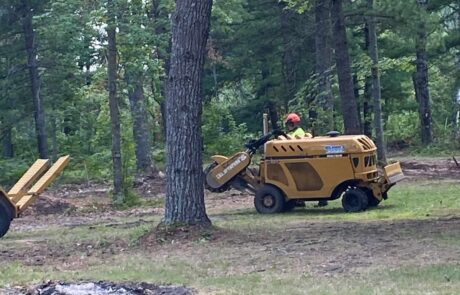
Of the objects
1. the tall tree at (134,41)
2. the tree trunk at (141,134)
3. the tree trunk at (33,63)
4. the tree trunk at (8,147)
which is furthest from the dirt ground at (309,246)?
the tree trunk at (8,147)

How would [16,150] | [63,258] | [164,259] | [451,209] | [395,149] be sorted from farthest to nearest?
1. [395,149]
2. [16,150]
3. [451,209]
4. [63,258]
5. [164,259]

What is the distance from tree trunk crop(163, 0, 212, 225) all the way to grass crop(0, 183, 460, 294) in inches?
28.3

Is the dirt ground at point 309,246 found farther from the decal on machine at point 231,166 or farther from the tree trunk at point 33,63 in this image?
the tree trunk at point 33,63

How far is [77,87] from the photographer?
32.8m

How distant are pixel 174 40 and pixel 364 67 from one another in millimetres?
13714

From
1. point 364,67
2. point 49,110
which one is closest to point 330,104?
point 364,67

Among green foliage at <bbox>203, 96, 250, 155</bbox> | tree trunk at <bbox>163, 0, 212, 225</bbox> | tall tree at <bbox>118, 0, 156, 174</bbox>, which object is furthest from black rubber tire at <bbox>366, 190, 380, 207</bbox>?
green foliage at <bbox>203, 96, 250, 155</bbox>

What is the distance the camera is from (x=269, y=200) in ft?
58.1

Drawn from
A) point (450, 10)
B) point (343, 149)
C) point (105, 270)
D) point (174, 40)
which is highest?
point (450, 10)

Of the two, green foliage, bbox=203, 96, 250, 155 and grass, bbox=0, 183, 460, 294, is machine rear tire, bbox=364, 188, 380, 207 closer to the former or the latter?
grass, bbox=0, 183, 460, 294

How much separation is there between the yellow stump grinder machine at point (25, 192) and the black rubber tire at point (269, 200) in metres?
3.59

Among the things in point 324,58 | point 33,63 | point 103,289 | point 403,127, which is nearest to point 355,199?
point 103,289

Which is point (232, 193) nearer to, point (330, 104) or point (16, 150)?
point (330, 104)

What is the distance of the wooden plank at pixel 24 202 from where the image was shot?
52.5 ft
